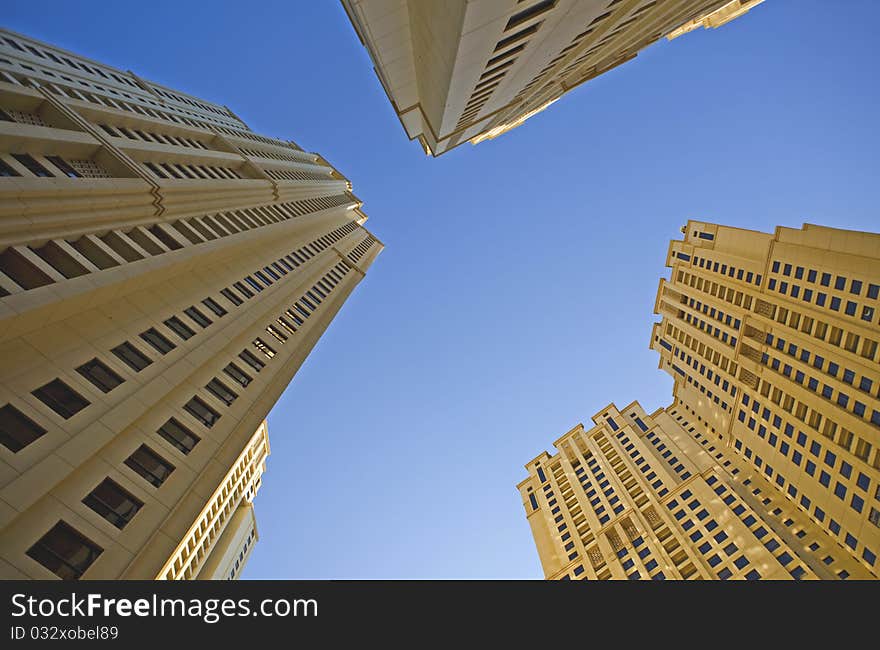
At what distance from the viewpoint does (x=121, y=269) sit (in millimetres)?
26000

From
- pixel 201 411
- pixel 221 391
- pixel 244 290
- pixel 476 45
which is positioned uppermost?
pixel 476 45

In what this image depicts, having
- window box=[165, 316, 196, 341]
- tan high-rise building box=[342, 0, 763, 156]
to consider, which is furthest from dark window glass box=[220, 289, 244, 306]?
tan high-rise building box=[342, 0, 763, 156]

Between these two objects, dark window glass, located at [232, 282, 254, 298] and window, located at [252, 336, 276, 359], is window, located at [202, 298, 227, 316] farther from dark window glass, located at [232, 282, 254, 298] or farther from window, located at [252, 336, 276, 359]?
dark window glass, located at [232, 282, 254, 298]

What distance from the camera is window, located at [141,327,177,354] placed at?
28.2 m

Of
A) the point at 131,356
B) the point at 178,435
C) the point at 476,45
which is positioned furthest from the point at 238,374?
the point at 476,45

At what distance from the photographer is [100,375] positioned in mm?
23703

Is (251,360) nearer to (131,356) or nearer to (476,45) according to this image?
(131,356)

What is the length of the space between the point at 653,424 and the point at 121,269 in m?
101

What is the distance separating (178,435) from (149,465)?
271 centimetres

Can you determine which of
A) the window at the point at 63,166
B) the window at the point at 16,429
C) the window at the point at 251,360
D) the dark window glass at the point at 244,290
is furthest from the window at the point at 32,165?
the dark window glass at the point at 244,290

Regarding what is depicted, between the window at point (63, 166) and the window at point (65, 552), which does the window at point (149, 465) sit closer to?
the window at point (65, 552)

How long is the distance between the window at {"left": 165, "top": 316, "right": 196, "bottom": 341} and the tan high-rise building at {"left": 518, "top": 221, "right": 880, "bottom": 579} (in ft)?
177
